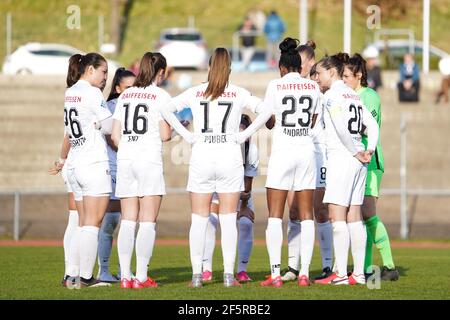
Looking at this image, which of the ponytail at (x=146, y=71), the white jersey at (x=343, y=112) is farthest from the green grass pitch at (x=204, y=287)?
the ponytail at (x=146, y=71)

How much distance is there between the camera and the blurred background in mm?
25531

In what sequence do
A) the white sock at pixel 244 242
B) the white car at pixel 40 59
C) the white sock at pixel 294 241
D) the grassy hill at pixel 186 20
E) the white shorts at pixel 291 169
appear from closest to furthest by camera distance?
the white shorts at pixel 291 169 < the white sock at pixel 294 241 < the white sock at pixel 244 242 < the white car at pixel 40 59 < the grassy hill at pixel 186 20

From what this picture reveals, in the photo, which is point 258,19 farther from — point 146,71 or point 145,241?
point 145,241

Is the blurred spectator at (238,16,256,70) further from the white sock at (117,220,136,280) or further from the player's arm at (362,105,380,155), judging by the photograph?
the white sock at (117,220,136,280)

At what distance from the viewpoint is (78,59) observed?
12008 mm

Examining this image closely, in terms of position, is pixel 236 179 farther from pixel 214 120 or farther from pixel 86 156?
pixel 86 156

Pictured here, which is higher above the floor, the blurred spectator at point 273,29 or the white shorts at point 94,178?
the blurred spectator at point 273,29

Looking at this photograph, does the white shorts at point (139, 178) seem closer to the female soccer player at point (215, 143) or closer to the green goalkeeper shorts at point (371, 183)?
the female soccer player at point (215, 143)

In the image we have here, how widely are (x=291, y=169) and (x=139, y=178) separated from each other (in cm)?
150

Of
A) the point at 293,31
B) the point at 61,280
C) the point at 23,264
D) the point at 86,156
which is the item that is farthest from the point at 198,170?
the point at 293,31

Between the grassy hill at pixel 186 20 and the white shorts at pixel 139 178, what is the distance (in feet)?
90.0

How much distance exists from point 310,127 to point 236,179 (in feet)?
3.02

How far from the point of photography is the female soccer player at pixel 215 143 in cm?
1152

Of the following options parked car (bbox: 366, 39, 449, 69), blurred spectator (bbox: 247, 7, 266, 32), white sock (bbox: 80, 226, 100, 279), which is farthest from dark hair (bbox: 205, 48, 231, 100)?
blurred spectator (bbox: 247, 7, 266, 32)
